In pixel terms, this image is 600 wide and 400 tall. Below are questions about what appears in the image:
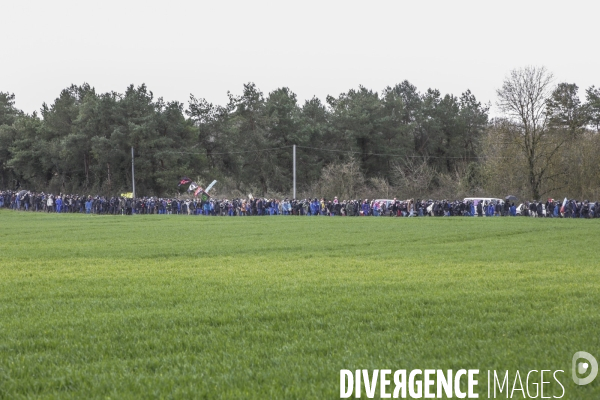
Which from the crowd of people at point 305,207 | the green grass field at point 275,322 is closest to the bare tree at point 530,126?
the crowd of people at point 305,207

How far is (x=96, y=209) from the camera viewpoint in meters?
61.5

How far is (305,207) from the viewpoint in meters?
54.1

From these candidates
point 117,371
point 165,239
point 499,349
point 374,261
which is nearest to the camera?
point 117,371

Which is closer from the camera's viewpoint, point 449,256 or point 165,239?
point 449,256

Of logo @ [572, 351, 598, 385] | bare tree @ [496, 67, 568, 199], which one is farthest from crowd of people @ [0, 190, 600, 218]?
logo @ [572, 351, 598, 385]

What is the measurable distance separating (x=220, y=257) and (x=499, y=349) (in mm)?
11986

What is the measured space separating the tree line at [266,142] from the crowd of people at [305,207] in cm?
976

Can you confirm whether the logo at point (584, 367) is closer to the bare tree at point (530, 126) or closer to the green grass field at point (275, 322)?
the green grass field at point (275, 322)

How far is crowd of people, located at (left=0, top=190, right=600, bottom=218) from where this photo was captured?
46.2 meters

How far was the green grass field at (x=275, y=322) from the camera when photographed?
5789 millimetres

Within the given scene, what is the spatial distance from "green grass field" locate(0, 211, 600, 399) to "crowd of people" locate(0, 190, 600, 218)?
103ft

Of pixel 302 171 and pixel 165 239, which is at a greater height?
pixel 302 171

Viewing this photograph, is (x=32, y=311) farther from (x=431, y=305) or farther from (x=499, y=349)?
(x=499, y=349)

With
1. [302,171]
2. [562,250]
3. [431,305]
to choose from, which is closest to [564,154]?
[302,171]
